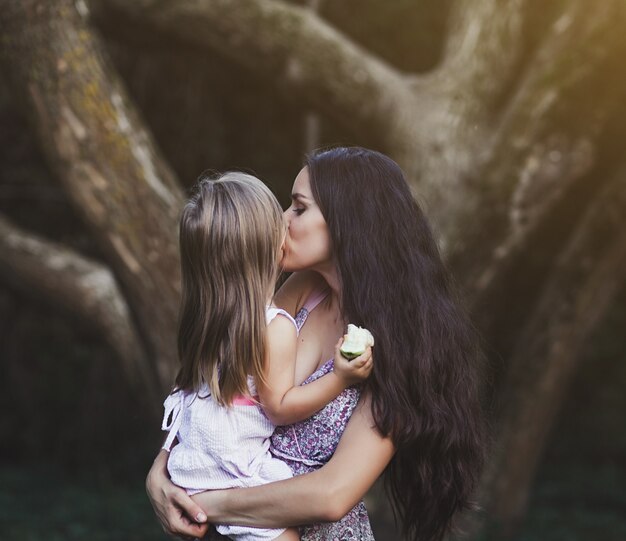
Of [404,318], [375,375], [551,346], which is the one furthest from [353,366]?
[551,346]

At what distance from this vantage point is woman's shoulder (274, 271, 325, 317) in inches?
95.1

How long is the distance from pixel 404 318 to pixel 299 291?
0.36 m

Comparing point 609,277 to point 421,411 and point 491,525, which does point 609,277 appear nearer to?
point 491,525

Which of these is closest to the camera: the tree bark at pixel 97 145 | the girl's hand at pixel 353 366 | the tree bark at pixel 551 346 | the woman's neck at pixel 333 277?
the girl's hand at pixel 353 366

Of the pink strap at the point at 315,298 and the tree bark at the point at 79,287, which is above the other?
the pink strap at the point at 315,298

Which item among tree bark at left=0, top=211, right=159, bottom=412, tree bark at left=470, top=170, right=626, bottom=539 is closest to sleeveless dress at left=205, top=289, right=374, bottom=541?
tree bark at left=0, top=211, right=159, bottom=412

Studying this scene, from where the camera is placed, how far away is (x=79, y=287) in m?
4.41

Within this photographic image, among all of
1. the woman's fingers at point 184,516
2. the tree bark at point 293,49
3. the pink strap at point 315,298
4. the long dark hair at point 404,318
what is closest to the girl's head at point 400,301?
the long dark hair at point 404,318

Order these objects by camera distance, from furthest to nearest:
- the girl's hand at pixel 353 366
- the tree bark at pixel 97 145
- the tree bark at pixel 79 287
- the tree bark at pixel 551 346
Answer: the tree bark at pixel 551 346 < the tree bark at pixel 79 287 < the tree bark at pixel 97 145 < the girl's hand at pixel 353 366

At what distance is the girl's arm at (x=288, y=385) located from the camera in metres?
2.05

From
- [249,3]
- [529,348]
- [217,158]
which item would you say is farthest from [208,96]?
[529,348]

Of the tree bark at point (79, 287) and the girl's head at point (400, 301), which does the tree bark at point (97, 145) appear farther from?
the girl's head at point (400, 301)

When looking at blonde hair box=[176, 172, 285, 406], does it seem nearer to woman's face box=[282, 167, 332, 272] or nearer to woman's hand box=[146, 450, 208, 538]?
woman's face box=[282, 167, 332, 272]

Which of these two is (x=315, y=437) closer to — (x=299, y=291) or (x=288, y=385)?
(x=288, y=385)
